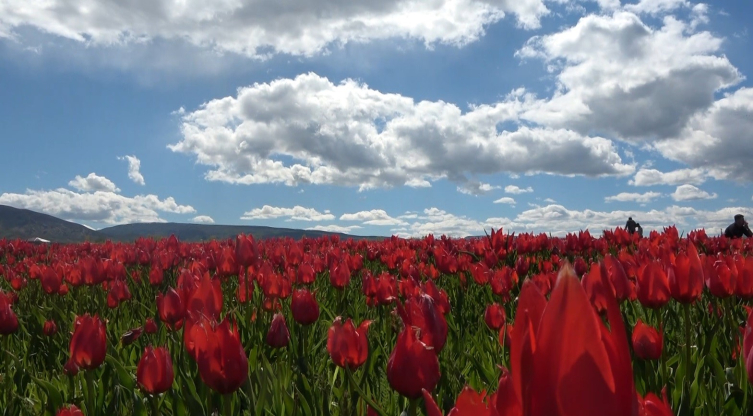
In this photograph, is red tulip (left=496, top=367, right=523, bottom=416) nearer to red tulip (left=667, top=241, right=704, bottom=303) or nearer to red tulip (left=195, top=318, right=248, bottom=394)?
red tulip (left=195, top=318, right=248, bottom=394)

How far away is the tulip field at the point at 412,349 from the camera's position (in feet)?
1.93

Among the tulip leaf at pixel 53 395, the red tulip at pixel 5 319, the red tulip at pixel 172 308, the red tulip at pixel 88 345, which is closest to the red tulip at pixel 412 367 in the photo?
the red tulip at pixel 88 345

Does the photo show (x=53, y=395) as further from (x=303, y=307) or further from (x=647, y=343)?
(x=647, y=343)

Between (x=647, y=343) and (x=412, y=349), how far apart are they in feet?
4.04

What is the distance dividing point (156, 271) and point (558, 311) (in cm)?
547

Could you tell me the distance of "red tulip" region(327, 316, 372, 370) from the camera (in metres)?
2.13

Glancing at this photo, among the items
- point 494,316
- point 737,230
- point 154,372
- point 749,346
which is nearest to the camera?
point 749,346

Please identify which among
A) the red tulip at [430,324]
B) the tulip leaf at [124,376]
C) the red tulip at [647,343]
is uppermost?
the red tulip at [430,324]

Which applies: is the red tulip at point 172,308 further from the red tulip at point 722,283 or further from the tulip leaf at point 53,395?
the red tulip at point 722,283

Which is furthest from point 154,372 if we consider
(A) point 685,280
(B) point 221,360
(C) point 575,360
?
(A) point 685,280

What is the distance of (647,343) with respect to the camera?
7.70 ft

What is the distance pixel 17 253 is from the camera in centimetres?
1276

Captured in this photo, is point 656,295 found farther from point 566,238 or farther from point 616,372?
point 566,238

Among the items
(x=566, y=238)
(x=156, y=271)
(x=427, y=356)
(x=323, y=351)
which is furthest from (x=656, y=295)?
(x=566, y=238)
